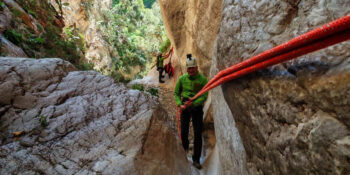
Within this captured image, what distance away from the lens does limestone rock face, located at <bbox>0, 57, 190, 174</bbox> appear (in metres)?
1.41

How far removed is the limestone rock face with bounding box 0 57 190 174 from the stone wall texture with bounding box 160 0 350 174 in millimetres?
956

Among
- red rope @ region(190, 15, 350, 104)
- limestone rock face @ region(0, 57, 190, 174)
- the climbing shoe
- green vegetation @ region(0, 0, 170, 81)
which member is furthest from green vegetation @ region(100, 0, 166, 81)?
red rope @ region(190, 15, 350, 104)

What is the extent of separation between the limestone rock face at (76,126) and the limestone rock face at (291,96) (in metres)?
1.07

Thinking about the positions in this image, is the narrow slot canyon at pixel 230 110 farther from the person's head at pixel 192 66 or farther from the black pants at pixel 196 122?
the black pants at pixel 196 122

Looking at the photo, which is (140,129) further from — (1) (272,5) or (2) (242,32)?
(1) (272,5)

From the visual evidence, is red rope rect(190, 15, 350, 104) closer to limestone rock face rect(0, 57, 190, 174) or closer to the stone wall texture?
the stone wall texture

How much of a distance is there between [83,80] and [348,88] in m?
2.53

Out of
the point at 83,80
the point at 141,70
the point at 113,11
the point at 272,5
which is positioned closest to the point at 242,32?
the point at 272,5

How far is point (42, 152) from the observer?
1.42 meters

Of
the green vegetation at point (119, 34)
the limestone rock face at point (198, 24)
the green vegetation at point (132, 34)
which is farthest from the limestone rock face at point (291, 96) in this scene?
the green vegetation at point (132, 34)

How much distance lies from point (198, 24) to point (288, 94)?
4513mm

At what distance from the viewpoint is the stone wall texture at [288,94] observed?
0.56 meters

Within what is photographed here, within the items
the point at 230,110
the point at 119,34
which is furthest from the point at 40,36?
the point at 119,34

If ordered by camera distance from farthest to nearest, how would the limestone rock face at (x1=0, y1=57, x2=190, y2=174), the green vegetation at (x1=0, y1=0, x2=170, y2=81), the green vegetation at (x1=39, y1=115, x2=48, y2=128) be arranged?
the green vegetation at (x1=0, y1=0, x2=170, y2=81), the green vegetation at (x1=39, y1=115, x2=48, y2=128), the limestone rock face at (x1=0, y1=57, x2=190, y2=174)
